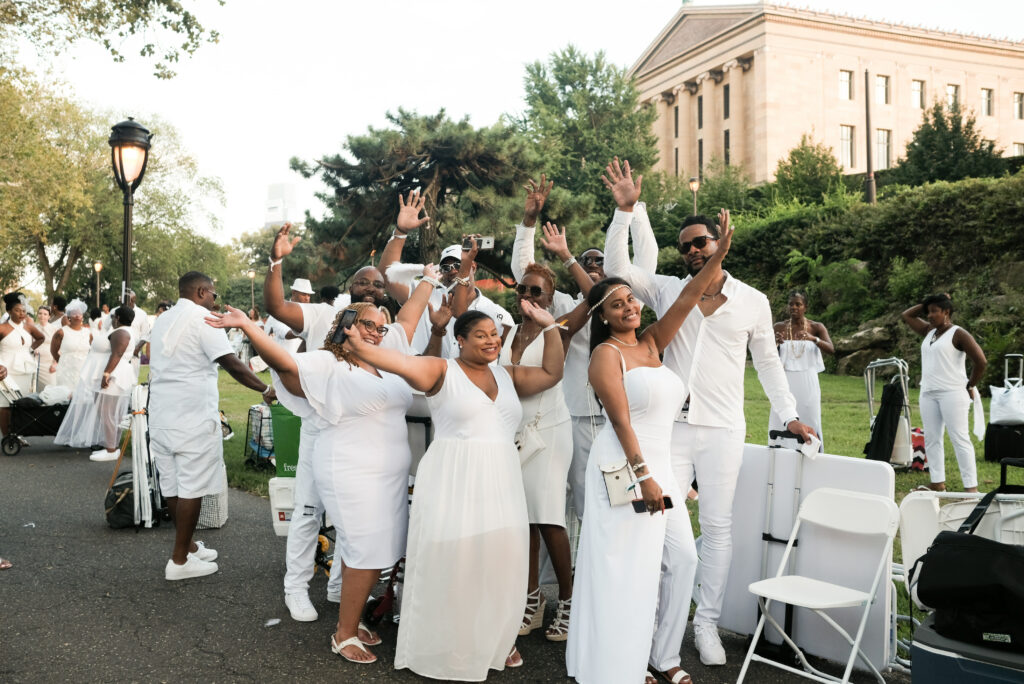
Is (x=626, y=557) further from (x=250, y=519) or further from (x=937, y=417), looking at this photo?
(x=937, y=417)

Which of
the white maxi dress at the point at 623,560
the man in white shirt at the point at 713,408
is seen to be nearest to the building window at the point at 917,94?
the man in white shirt at the point at 713,408

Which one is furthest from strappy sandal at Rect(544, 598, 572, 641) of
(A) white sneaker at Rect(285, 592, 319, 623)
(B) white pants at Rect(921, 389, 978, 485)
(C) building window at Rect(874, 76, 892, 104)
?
(C) building window at Rect(874, 76, 892, 104)

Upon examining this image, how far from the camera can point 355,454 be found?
187 inches

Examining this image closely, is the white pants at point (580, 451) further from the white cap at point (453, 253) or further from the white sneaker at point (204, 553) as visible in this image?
the white sneaker at point (204, 553)

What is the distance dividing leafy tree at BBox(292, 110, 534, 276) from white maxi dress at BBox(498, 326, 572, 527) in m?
14.4

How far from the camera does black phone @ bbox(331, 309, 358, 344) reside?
14.0ft

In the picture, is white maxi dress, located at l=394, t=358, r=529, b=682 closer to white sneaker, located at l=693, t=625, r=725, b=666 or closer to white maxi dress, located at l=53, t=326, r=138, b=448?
white sneaker, located at l=693, t=625, r=725, b=666

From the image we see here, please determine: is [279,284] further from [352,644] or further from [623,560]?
[623,560]

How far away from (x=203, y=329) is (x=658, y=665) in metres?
4.13

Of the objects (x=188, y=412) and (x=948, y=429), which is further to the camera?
(x=948, y=429)

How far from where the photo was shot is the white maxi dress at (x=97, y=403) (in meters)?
11.6

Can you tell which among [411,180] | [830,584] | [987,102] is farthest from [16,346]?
[987,102]

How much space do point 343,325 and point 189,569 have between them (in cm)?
296

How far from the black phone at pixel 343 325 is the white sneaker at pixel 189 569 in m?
2.79
